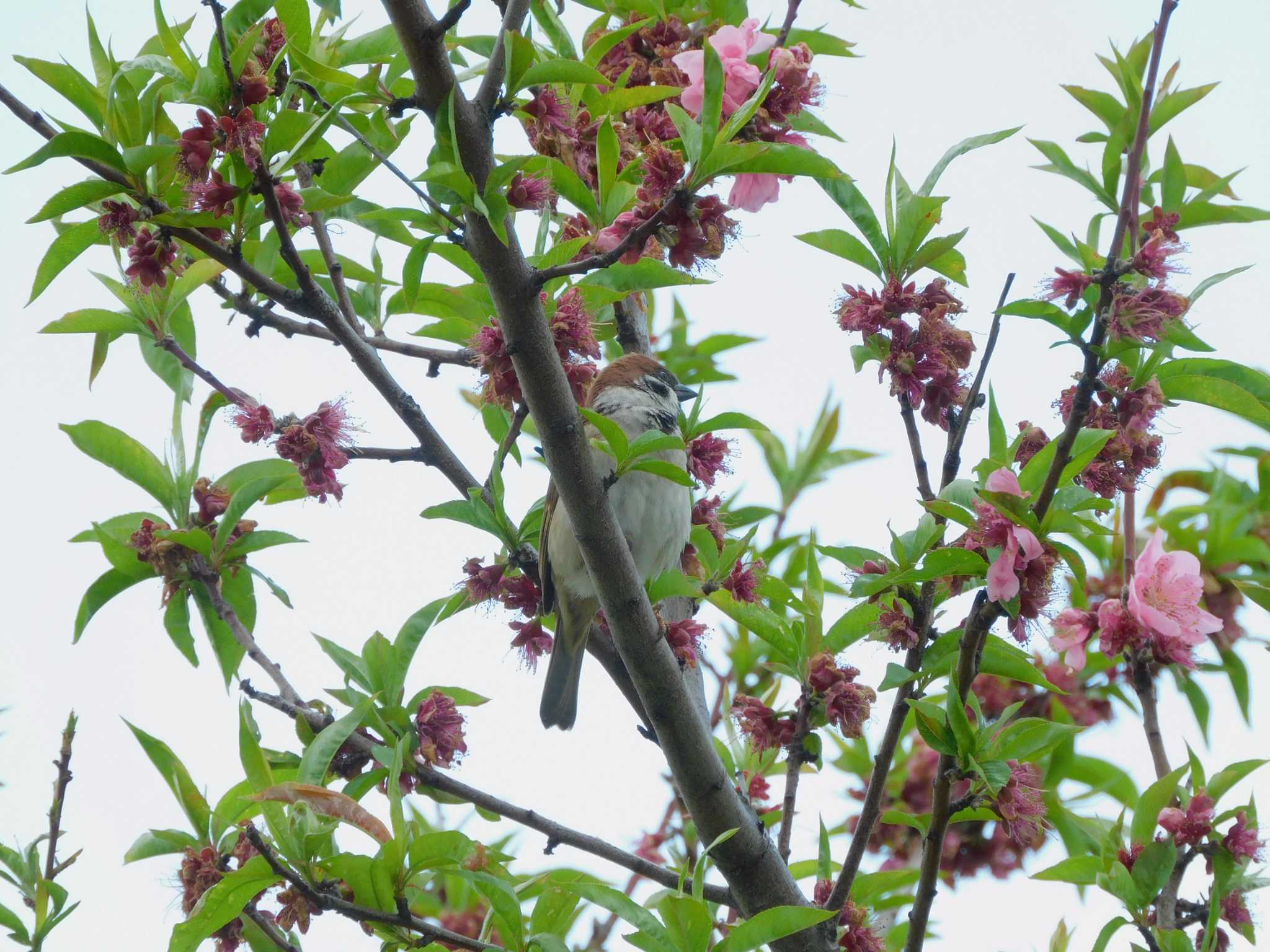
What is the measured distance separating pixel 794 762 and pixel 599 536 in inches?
34.2

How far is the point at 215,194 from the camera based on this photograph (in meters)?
2.51

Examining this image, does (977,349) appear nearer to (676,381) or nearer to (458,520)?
(458,520)

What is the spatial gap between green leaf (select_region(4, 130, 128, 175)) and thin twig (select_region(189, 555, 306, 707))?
1210 mm

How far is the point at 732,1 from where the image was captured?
3348mm

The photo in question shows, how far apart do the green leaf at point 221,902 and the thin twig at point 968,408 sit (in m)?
1.54

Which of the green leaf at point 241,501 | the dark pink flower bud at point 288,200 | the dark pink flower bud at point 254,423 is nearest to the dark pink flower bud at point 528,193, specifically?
the dark pink flower bud at point 288,200

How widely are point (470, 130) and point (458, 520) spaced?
98 centimetres

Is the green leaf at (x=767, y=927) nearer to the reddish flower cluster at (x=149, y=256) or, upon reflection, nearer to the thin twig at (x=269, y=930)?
the thin twig at (x=269, y=930)

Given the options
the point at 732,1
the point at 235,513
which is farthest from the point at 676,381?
the point at 235,513

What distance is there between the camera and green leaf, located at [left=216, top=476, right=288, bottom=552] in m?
3.26

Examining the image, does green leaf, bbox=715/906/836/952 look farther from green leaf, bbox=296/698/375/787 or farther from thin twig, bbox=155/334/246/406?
thin twig, bbox=155/334/246/406

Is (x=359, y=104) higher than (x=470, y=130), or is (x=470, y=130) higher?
(x=359, y=104)

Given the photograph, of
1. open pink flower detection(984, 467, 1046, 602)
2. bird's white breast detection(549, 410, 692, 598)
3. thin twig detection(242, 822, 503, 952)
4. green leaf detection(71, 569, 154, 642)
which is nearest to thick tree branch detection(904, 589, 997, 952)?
open pink flower detection(984, 467, 1046, 602)

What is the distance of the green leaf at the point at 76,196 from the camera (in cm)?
235
